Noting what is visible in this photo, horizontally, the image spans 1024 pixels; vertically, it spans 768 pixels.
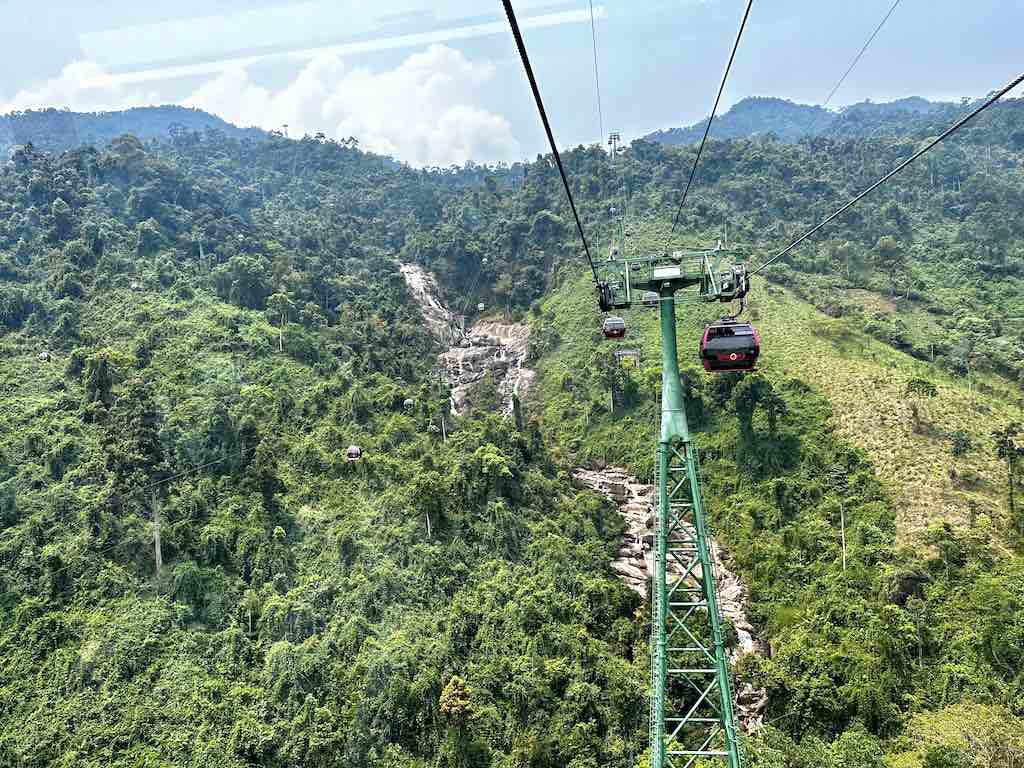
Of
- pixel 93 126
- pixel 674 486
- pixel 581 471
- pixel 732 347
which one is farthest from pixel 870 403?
pixel 93 126

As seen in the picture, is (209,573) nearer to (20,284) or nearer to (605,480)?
(605,480)

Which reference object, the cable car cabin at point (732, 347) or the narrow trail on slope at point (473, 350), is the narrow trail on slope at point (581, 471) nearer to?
the narrow trail on slope at point (473, 350)

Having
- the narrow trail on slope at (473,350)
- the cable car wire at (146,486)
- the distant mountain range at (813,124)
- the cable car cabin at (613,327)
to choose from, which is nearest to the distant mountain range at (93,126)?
the narrow trail on slope at (473,350)

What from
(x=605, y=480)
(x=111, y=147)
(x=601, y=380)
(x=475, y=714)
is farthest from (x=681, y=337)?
(x=111, y=147)

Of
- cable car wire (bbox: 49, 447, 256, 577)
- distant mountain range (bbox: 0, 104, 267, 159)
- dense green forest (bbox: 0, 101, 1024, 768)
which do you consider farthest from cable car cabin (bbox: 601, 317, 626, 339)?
distant mountain range (bbox: 0, 104, 267, 159)

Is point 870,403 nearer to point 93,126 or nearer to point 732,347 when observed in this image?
point 732,347
